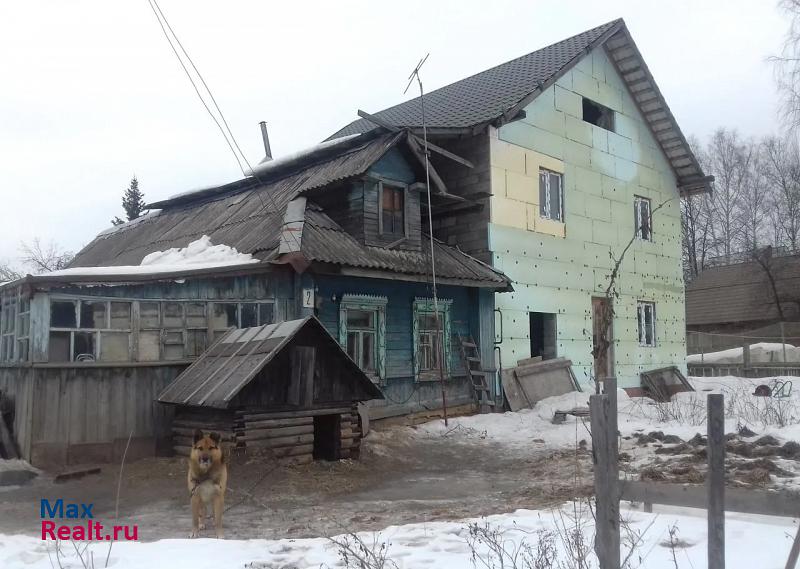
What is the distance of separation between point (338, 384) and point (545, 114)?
11.0 m

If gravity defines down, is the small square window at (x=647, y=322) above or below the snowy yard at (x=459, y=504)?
above

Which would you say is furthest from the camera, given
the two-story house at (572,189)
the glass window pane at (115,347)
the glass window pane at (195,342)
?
the two-story house at (572,189)

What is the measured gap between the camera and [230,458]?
9.45 m

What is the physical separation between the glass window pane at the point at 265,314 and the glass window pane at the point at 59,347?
3219 millimetres

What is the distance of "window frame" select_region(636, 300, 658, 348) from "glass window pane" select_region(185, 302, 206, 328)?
44.9ft

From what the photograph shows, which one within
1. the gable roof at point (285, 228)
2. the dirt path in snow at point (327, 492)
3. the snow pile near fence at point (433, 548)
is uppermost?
the gable roof at point (285, 228)

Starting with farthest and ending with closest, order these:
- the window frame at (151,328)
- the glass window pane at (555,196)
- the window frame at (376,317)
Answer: the glass window pane at (555,196) → the window frame at (376,317) → the window frame at (151,328)

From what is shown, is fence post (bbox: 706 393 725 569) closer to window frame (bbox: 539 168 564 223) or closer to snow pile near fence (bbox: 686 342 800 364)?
window frame (bbox: 539 168 564 223)

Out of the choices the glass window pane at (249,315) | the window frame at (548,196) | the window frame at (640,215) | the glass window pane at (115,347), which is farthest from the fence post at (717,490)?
the window frame at (640,215)

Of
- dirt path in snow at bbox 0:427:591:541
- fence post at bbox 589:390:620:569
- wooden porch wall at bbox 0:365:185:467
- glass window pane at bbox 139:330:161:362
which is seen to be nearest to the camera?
fence post at bbox 589:390:620:569

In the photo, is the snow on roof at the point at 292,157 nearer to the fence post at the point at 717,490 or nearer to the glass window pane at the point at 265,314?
the glass window pane at the point at 265,314

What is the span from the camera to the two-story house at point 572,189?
16.8 meters

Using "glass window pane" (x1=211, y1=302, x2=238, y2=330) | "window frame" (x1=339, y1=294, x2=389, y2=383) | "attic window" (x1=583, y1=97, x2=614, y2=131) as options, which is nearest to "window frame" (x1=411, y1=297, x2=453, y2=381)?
"window frame" (x1=339, y1=294, x2=389, y2=383)

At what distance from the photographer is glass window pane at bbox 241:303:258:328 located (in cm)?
1239
